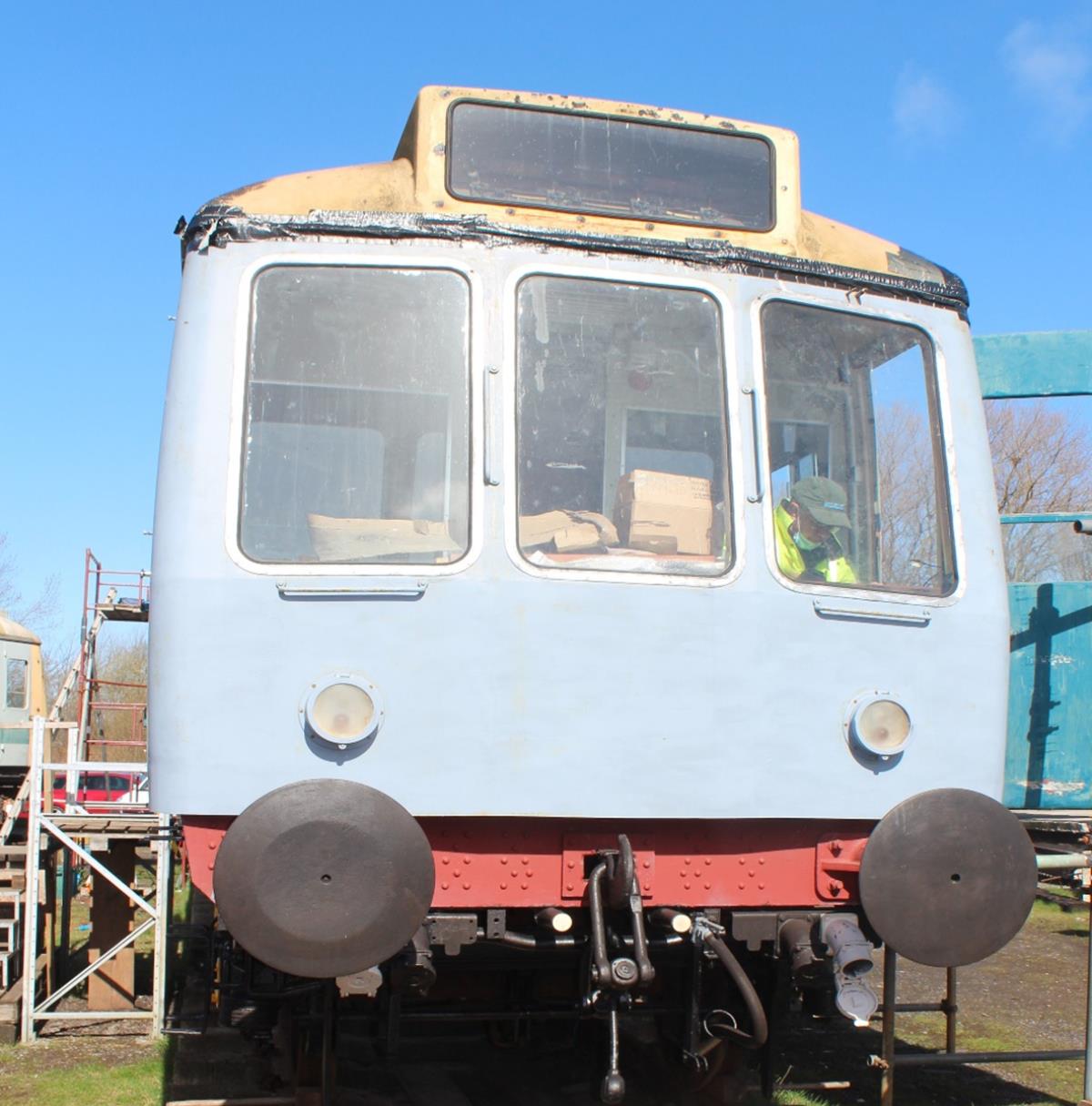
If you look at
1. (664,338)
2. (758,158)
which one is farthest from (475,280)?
(758,158)

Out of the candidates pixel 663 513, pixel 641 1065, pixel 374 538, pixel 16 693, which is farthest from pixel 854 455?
pixel 16 693

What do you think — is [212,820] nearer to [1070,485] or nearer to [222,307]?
[222,307]

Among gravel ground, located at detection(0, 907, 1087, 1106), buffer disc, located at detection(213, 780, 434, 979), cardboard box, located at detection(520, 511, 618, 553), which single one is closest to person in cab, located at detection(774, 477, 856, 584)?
cardboard box, located at detection(520, 511, 618, 553)

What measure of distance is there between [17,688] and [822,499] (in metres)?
19.6

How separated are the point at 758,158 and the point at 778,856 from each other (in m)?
2.28

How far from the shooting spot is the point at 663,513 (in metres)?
4.08

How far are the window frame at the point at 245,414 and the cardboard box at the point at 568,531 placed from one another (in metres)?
0.15

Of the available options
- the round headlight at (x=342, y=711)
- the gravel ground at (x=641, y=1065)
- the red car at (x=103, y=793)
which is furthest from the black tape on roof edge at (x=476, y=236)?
the red car at (x=103, y=793)

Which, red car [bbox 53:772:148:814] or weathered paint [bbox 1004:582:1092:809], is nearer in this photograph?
weathered paint [bbox 1004:582:1092:809]

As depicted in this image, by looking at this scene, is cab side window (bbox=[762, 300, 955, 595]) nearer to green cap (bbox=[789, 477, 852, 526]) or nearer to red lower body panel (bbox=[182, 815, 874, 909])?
green cap (bbox=[789, 477, 852, 526])

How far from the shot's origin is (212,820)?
379 cm

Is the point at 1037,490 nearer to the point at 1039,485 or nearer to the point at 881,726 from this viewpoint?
the point at 1039,485

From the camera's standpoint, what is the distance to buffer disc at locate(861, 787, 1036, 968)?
3.91 meters

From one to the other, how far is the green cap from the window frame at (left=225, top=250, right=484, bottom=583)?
3.41 feet
